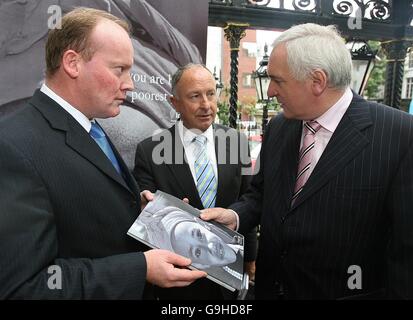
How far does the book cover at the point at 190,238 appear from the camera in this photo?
1.40 metres

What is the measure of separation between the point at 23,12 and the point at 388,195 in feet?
9.44

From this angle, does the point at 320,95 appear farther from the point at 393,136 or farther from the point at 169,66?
the point at 169,66

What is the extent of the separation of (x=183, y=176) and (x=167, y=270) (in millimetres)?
1132

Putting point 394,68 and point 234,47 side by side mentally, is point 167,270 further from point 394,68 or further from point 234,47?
point 394,68

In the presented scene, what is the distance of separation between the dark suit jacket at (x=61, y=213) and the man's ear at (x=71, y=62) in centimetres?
14

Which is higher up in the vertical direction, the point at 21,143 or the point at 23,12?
the point at 23,12

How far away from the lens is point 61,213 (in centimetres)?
124

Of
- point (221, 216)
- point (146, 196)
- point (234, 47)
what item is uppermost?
point (234, 47)

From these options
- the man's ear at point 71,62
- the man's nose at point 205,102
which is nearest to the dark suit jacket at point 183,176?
the man's nose at point 205,102

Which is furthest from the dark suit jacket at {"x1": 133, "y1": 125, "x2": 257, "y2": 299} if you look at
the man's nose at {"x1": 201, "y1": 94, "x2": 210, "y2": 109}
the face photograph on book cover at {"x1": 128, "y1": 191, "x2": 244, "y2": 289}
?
the face photograph on book cover at {"x1": 128, "y1": 191, "x2": 244, "y2": 289}

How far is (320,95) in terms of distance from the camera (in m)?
1.70

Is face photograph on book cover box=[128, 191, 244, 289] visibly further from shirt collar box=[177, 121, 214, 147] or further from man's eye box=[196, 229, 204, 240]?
shirt collar box=[177, 121, 214, 147]

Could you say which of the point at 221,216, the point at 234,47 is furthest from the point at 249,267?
the point at 234,47
